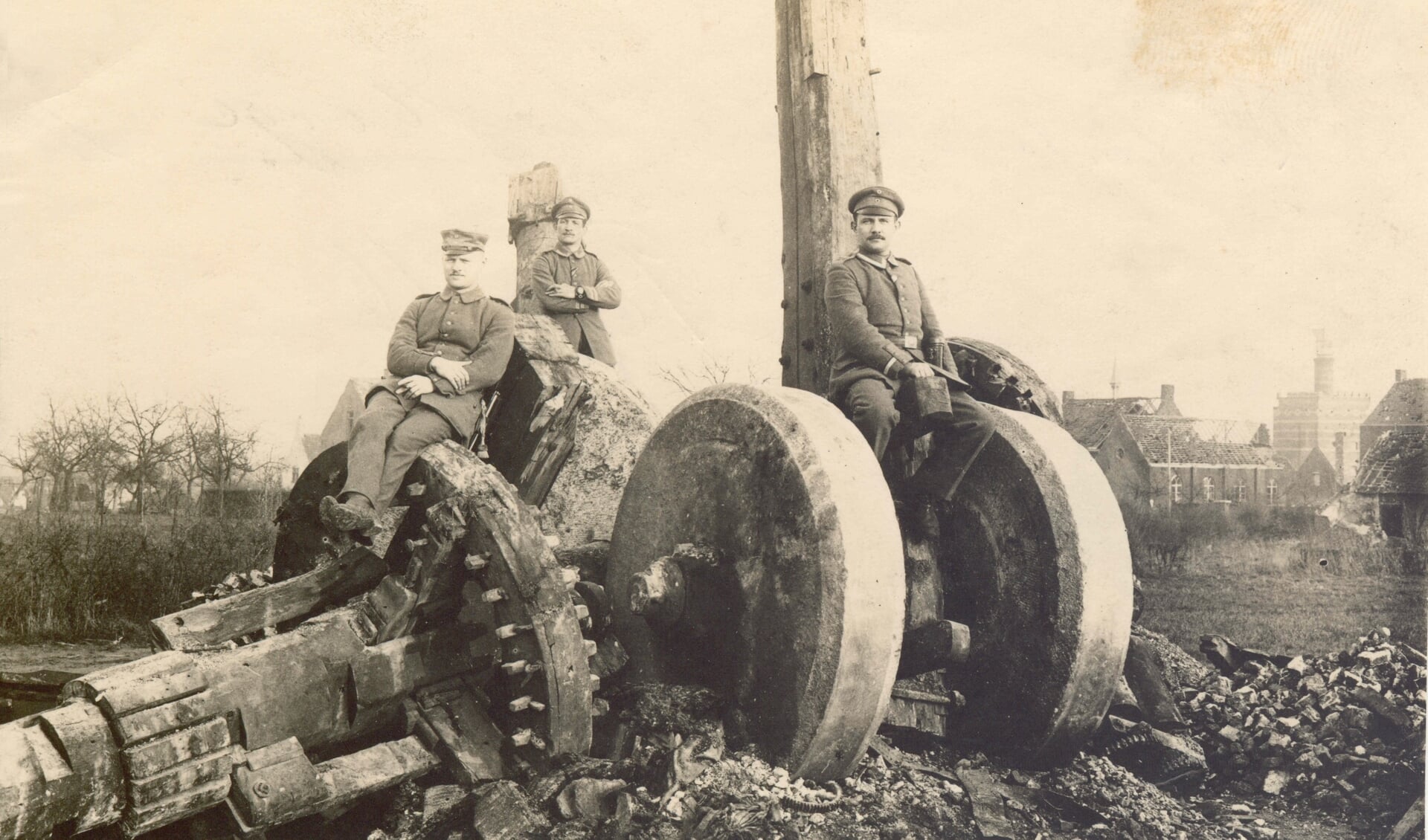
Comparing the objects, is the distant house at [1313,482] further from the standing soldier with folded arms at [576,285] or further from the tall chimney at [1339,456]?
the standing soldier with folded arms at [576,285]

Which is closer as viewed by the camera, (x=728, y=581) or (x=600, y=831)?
(x=600, y=831)

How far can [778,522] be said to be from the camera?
11.9ft

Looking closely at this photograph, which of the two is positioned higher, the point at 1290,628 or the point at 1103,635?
the point at 1103,635

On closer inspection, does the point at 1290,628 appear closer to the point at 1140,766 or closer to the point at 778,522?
the point at 1140,766

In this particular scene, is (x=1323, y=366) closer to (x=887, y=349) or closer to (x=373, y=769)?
(x=887, y=349)

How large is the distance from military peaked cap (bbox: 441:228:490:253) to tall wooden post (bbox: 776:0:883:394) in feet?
5.77

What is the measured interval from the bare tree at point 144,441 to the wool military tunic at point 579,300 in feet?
9.71

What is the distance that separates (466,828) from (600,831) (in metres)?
0.49

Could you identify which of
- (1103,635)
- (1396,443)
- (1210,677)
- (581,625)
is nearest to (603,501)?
(581,625)

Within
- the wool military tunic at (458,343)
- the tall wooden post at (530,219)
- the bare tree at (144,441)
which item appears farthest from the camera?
the tall wooden post at (530,219)

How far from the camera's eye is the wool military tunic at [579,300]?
275 inches

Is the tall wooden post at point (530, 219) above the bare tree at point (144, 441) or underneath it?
above

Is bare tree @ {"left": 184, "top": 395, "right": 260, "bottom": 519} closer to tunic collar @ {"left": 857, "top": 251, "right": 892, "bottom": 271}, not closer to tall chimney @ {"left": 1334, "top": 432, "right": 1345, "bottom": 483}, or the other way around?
tunic collar @ {"left": 857, "top": 251, "right": 892, "bottom": 271}

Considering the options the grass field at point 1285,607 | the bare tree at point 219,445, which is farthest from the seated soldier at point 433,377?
the grass field at point 1285,607
